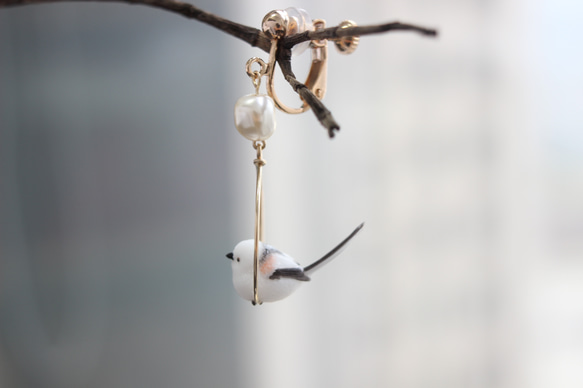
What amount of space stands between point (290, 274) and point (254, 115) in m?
0.12

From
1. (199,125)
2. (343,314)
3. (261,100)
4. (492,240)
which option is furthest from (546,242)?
(261,100)

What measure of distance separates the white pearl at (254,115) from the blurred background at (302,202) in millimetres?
405

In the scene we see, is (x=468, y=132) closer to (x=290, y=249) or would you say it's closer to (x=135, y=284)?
(x=290, y=249)

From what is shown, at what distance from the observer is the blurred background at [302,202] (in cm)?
69

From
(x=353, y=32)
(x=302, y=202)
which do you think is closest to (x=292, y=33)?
Result: (x=353, y=32)

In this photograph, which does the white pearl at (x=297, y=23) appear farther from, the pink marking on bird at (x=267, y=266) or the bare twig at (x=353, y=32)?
the pink marking on bird at (x=267, y=266)

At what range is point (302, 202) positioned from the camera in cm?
82

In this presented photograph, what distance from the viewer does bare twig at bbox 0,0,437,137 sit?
241 millimetres

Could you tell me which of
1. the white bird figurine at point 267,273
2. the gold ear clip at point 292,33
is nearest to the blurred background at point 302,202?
the gold ear clip at point 292,33

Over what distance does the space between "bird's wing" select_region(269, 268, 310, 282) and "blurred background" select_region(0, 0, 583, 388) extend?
41 centimetres

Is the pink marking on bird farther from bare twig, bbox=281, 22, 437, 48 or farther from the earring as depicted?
bare twig, bbox=281, 22, 437, 48

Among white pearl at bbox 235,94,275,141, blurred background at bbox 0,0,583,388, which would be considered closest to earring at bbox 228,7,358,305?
white pearl at bbox 235,94,275,141

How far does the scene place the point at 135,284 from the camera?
2.40 ft

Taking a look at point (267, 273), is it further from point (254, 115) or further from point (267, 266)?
point (254, 115)
